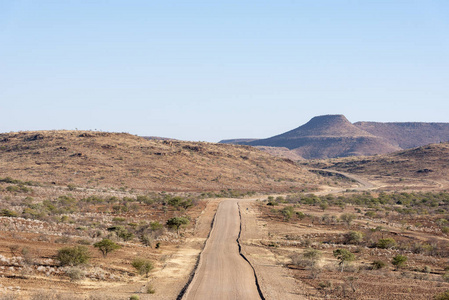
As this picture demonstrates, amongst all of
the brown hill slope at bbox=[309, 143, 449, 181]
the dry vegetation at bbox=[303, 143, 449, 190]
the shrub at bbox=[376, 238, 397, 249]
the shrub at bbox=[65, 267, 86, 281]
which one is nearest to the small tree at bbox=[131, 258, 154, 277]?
the shrub at bbox=[65, 267, 86, 281]

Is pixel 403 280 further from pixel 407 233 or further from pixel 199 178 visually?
pixel 199 178

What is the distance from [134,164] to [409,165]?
3907 inches

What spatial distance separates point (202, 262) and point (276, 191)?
6376 centimetres

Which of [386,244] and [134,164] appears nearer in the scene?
[386,244]

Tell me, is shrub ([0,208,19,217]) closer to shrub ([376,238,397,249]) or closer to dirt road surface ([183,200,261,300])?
dirt road surface ([183,200,261,300])

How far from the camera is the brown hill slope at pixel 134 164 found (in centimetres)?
8019

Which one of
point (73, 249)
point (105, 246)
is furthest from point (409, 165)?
point (73, 249)

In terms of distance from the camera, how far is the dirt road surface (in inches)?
717

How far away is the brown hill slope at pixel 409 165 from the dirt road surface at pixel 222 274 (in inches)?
4285

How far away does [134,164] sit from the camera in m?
91.0

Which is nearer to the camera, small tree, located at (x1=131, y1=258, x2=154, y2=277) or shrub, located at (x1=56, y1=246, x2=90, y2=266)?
shrub, located at (x1=56, y1=246, x2=90, y2=266)

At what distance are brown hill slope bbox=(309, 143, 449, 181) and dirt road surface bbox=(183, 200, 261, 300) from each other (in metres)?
109

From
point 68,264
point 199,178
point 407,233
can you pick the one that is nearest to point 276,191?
point 199,178

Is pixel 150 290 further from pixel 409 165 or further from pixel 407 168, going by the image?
pixel 409 165
